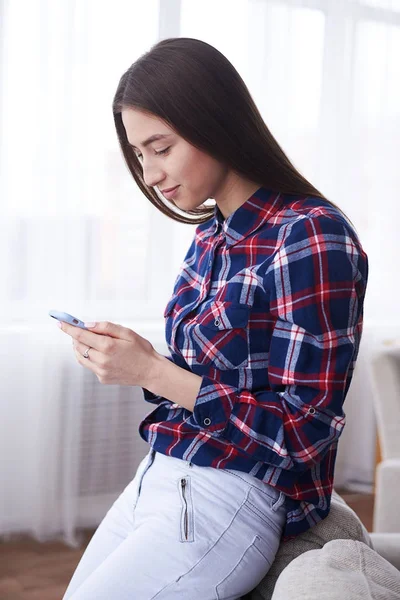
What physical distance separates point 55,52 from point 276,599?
2.32 meters

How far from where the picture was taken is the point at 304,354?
3.55ft

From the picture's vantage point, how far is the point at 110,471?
9.74 feet

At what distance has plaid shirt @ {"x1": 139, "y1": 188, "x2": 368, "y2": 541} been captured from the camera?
1.09 metres

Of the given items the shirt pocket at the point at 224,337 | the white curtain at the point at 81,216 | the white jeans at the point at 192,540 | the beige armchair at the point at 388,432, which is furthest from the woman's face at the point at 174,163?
the white curtain at the point at 81,216

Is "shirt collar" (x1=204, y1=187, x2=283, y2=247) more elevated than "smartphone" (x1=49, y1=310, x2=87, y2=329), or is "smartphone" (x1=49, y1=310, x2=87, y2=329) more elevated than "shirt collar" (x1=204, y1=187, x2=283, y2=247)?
"shirt collar" (x1=204, y1=187, x2=283, y2=247)

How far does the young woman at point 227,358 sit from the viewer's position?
108 centimetres

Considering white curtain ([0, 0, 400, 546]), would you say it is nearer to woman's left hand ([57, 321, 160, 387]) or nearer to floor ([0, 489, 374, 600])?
floor ([0, 489, 374, 600])

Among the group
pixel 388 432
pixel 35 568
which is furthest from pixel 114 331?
pixel 35 568

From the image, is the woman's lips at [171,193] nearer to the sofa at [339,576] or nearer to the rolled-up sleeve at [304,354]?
the rolled-up sleeve at [304,354]

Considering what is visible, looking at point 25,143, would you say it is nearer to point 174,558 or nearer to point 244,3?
point 244,3

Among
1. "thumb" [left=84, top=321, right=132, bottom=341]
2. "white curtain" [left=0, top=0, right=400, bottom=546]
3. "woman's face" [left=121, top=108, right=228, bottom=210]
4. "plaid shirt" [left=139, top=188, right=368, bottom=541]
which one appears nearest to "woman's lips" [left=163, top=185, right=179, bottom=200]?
"woman's face" [left=121, top=108, right=228, bottom=210]

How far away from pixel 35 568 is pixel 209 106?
188 centimetres

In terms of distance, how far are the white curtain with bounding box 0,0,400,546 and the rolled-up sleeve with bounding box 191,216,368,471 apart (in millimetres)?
1743

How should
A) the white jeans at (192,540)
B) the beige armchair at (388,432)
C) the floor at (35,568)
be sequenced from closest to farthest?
the white jeans at (192,540)
the beige armchair at (388,432)
the floor at (35,568)
